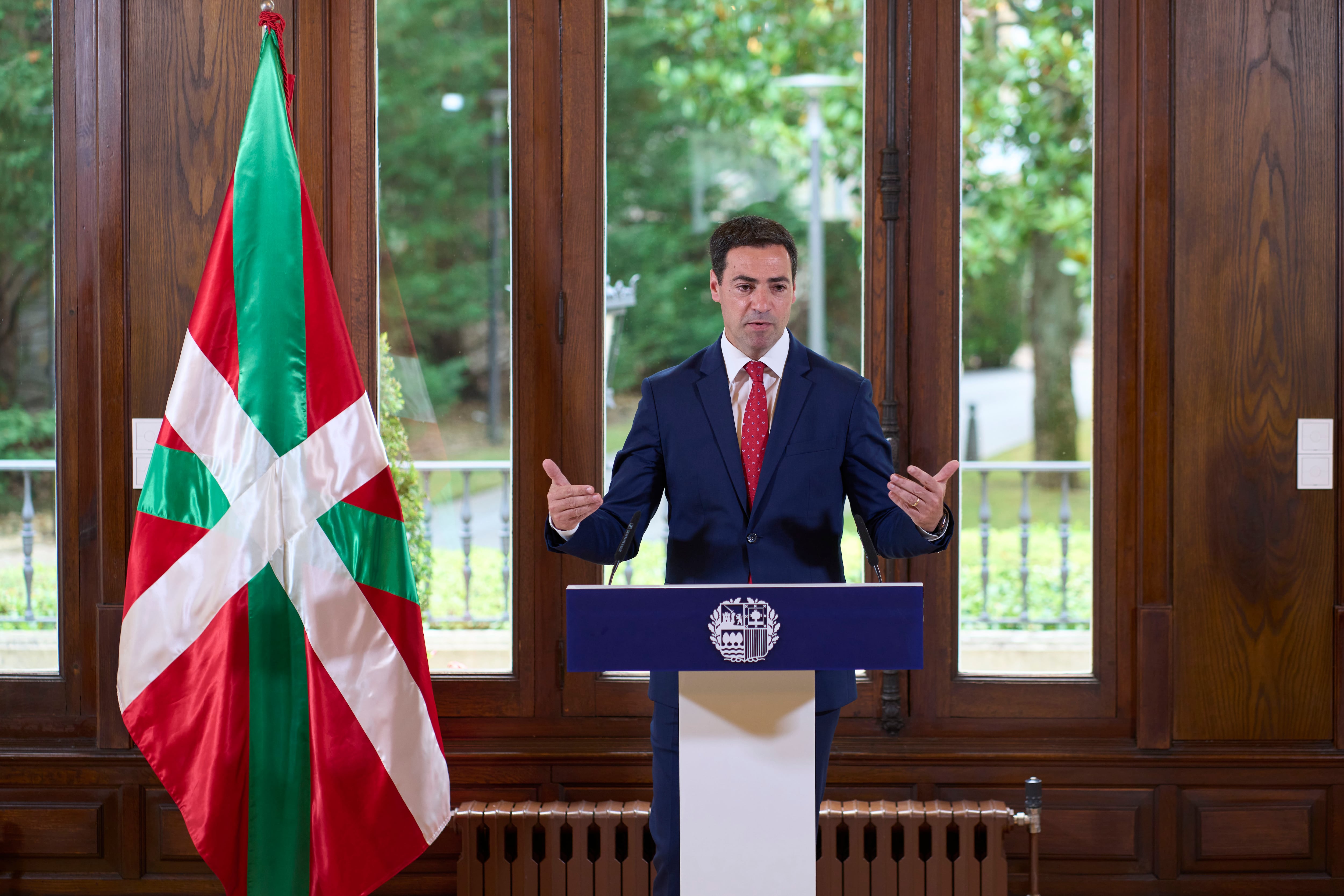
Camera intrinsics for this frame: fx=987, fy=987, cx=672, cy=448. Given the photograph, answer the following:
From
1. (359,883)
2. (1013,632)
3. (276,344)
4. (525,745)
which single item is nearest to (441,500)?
(525,745)

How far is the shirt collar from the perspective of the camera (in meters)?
1.86

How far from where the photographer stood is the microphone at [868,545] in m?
1.77

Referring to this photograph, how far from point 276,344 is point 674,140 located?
62.1 inches

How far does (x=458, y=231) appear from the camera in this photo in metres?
2.89

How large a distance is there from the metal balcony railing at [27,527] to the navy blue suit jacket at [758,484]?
1776mm

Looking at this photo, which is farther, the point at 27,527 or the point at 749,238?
the point at 27,527

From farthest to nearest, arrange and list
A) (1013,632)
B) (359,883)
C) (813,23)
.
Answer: (813,23)
(1013,632)
(359,883)

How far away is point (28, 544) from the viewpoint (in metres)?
2.66

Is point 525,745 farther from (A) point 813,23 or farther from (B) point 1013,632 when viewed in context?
(A) point 813,23

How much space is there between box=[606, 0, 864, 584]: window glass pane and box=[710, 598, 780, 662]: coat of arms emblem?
126 cm

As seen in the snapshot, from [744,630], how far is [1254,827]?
76.4 inches

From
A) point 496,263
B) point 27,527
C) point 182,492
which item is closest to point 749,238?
point 496,263

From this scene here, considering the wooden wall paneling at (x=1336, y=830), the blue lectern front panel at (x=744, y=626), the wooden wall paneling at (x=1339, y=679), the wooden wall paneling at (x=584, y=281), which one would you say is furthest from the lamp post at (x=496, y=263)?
the wooden wall paneling at (x=1336, y=830)

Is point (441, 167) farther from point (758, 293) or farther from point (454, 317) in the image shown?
point (758, 293)
